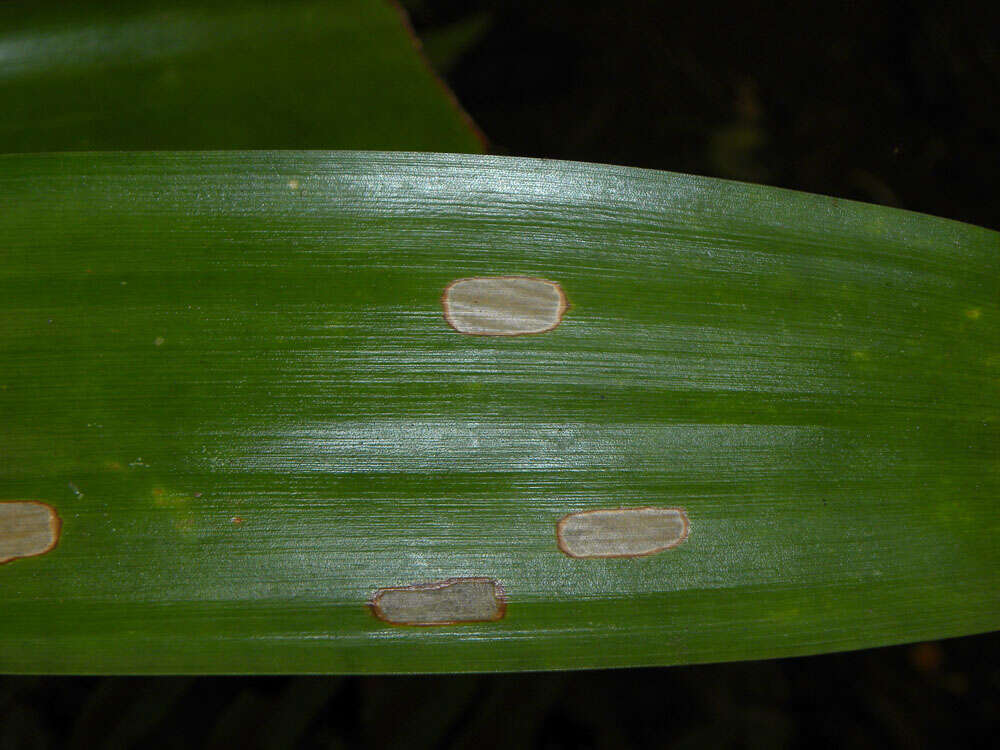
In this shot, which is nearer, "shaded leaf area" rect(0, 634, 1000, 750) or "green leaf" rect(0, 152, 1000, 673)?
"green leaf" rect(0, 152, 1000, 673)

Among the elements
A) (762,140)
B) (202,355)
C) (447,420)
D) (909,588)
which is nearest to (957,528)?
(909,588)

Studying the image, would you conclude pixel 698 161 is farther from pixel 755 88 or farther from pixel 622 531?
pixel 622 531

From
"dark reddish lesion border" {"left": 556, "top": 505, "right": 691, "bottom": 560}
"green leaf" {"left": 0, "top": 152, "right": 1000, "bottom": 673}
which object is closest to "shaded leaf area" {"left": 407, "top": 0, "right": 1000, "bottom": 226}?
"green leaf" {"left": 0, "top": 152, "right": 1000, "bottom": 673}

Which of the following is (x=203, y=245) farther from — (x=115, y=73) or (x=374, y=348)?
(x=115, y=73)

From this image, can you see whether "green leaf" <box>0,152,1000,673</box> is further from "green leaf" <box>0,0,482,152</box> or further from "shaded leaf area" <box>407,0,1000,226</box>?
"shaded leaf area" <box>407,0,1000,226</box>

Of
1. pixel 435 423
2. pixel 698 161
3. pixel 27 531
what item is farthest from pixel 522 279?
pixel 698 161

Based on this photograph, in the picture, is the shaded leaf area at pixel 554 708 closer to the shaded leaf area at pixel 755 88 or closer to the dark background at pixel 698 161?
the dark background at pixel 698 161
